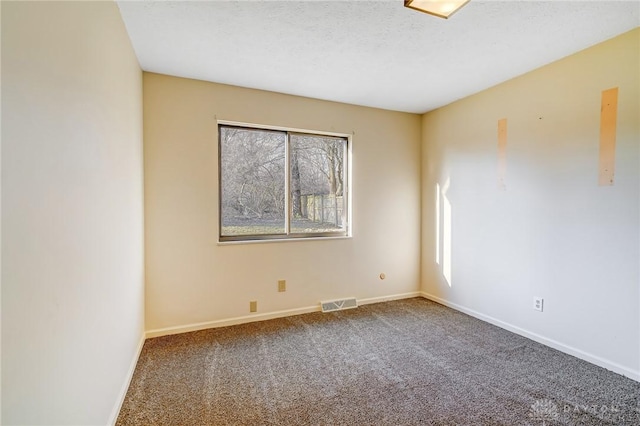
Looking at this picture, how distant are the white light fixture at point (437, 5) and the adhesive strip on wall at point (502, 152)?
175cm

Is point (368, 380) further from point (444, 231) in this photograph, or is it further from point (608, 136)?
point (608, 136)

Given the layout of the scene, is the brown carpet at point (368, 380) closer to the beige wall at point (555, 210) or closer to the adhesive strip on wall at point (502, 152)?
the beige wall at point (555, 210)

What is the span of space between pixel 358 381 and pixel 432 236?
7.79 ft

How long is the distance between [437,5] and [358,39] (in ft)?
2.35

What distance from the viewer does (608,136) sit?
7.52ft

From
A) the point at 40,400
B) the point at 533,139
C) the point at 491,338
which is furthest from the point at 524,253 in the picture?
the point at 40,400

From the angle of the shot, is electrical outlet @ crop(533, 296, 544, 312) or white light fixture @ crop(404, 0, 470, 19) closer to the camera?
white light fixture @ crop(404, 0, 470, 19)

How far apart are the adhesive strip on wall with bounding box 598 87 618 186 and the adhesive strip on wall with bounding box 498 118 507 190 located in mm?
769

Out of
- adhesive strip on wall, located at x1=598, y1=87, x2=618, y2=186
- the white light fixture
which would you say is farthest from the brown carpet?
the white light fixture

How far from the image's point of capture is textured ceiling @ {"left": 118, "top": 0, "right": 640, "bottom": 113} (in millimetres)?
1922

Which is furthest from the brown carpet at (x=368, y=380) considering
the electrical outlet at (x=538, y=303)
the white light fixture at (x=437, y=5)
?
the white light fixture at (x=437, y=5)

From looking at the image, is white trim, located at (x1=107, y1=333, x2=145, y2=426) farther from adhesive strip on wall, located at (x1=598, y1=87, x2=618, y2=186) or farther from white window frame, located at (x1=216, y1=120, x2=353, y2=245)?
adhesive strip on wall, located at (x1=598, y1=87, x2=618, y2=186)

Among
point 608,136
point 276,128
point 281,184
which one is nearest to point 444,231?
point 608,136

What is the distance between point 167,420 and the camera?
5.68ft
